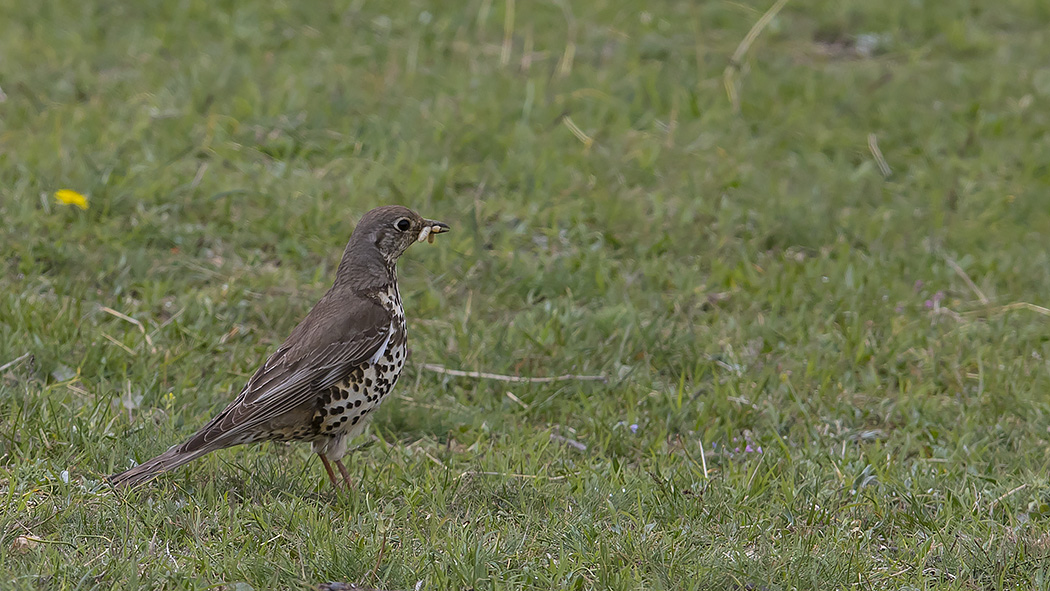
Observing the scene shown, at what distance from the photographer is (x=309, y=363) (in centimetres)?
500

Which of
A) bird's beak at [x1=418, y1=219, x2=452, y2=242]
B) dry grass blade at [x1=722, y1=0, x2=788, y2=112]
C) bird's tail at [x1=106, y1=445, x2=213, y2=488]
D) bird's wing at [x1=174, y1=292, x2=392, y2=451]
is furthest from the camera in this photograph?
dry grass blade at [x1=722, y1=0, x2=788, y2=112]

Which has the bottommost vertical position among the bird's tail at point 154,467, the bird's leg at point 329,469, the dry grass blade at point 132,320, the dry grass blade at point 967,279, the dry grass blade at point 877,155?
the dry grass blade at point 967,279

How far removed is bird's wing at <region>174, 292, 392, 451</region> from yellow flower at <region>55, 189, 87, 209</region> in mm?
2635

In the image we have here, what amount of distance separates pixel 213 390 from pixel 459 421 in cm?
117

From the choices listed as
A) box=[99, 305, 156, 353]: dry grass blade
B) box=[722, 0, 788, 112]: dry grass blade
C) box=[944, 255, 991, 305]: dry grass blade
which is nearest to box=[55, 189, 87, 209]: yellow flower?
box=[99, 305, 156, 353]: dry grass blade

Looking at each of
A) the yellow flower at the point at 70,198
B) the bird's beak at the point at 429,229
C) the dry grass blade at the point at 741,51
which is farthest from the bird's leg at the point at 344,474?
the dry grass blade at the point at 741,51

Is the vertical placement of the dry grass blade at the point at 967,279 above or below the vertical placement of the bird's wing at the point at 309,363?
below

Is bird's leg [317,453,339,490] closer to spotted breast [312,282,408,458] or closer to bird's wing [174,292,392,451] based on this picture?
spotted breast [312,282,408,458]

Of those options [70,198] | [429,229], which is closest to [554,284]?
[429,229]

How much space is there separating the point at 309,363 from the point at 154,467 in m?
0.74

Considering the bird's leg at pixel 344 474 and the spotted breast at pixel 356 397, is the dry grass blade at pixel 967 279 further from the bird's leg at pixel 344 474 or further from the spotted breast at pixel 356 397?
the bird's leg at pixel 344 474

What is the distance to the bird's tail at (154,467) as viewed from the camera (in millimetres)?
4551

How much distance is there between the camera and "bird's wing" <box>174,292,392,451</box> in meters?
4.82

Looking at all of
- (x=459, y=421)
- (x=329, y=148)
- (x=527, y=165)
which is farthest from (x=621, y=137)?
(x=459, y=421)
